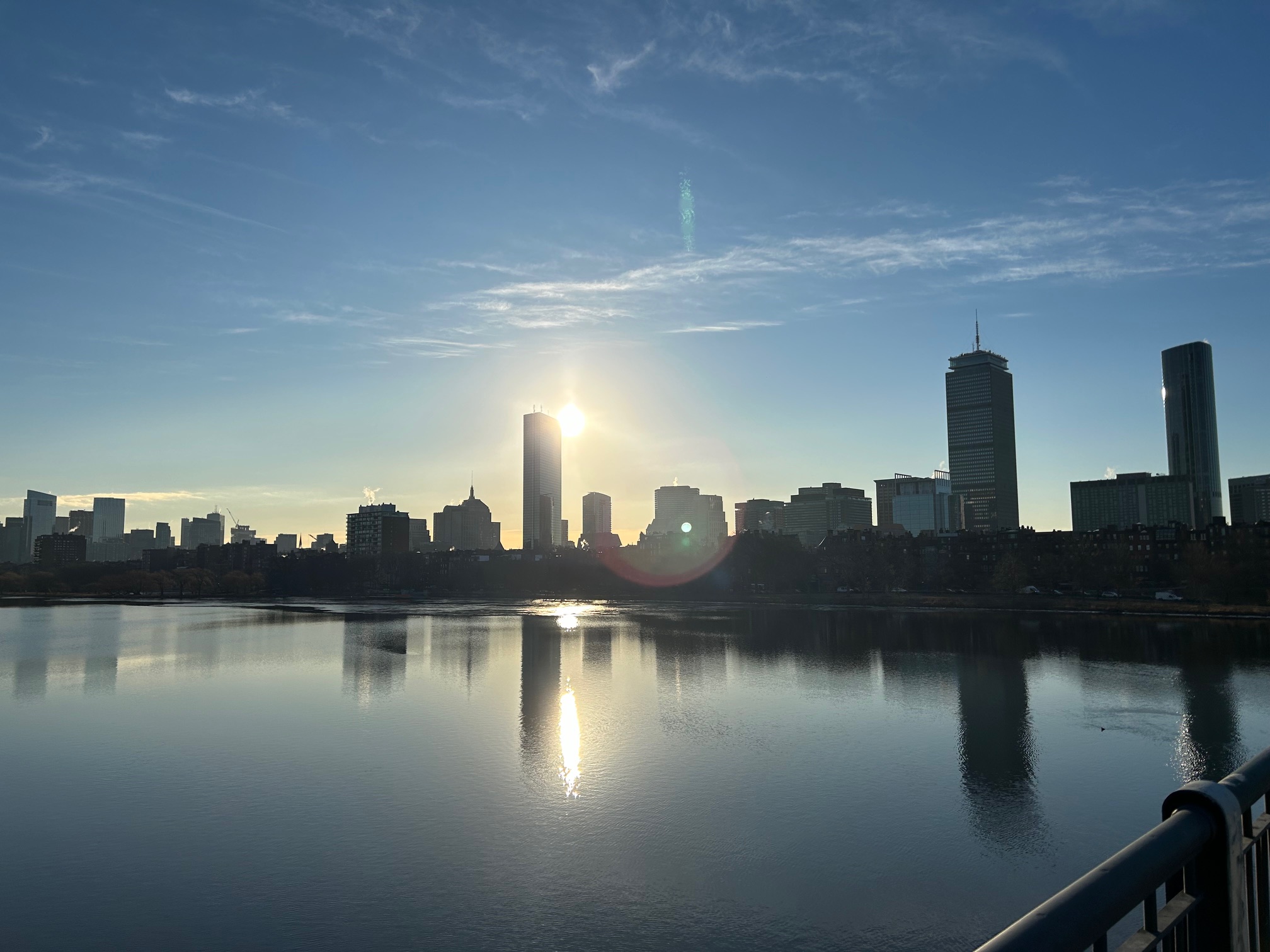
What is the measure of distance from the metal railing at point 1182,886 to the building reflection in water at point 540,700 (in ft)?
87.8

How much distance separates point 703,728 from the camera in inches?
1415

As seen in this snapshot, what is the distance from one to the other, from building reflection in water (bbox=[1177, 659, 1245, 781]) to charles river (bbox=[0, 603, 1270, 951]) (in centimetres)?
25

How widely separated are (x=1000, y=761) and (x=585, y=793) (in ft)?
46.9

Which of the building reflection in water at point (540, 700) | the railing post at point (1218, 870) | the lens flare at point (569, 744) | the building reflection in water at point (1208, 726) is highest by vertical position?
the railing post at point (1218, 870)

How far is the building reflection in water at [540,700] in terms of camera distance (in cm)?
3122

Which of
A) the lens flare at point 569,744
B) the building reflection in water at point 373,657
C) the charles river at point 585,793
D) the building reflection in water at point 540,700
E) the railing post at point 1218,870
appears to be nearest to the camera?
the railing post at point 1218,870

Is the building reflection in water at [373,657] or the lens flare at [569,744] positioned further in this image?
the building reflection in water at [373,657]

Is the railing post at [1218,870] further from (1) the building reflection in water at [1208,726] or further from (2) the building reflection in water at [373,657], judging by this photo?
(2) the building reflection in water at [373,657]

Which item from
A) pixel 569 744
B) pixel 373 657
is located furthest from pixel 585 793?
pixel 373 657

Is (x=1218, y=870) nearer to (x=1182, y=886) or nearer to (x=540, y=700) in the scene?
(x=1182, y=886)

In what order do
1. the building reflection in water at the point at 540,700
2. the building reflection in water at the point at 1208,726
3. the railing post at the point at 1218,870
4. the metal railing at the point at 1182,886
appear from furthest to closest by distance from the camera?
the building reflection in water at the point at 540,700 < the building reflection in water at the point at 1208,726 < the railing post at the point at 1218,870 < the metal railing at the point at 1182,886

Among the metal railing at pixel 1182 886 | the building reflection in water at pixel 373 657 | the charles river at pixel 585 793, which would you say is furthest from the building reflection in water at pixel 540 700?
the metal railing at pixel 1182 886

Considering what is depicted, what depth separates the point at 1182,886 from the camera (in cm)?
363

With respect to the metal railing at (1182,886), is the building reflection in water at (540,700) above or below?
below
